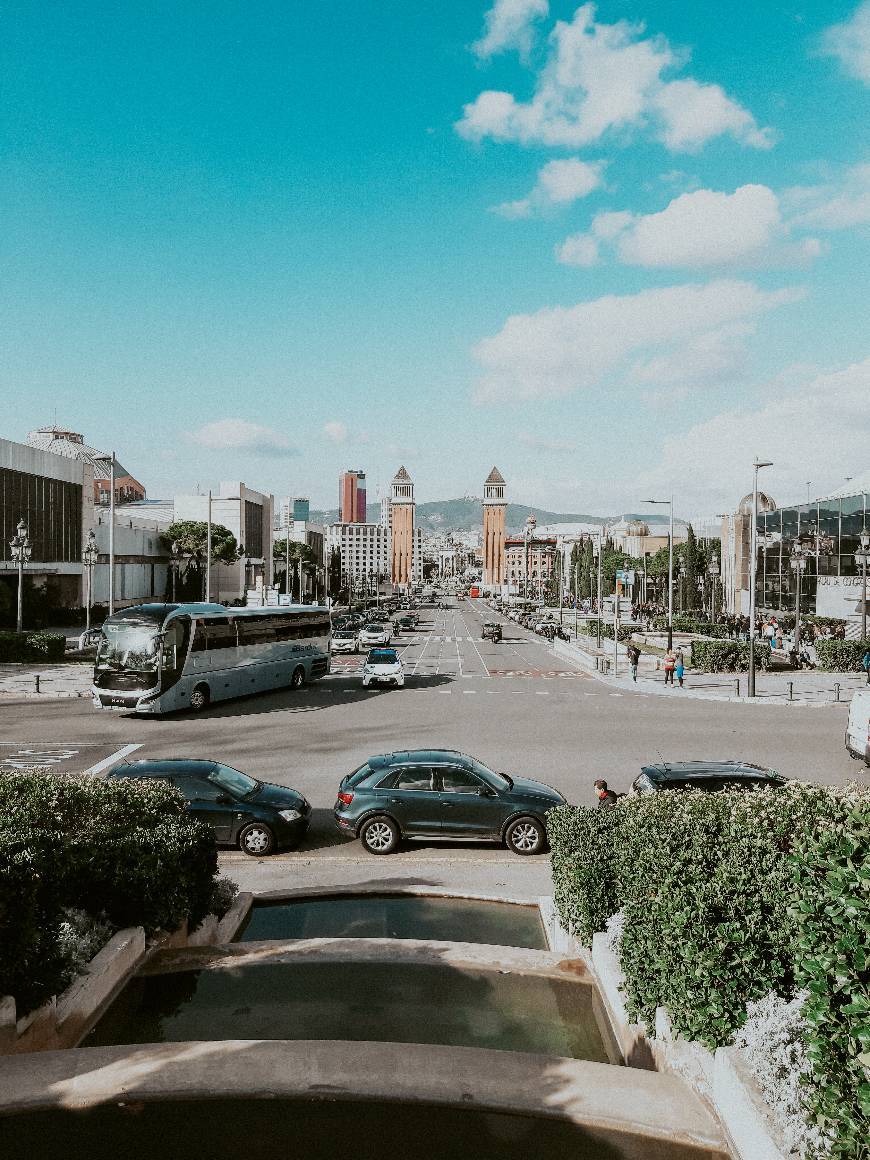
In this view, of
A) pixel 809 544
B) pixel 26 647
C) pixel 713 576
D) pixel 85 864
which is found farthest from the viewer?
pixel 713 576

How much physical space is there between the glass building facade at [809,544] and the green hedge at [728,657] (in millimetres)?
16041

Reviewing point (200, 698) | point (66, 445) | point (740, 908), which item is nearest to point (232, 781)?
point (740, 908)

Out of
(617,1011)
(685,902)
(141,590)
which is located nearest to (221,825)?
(617,1011)

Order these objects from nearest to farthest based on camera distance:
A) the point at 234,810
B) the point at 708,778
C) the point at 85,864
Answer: the point at 85,864 → the point at 234,810 → the point at 708,778

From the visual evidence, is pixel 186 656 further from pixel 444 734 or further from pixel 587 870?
pixel 587 870

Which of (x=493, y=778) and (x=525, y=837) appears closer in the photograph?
(x=525, y=837)

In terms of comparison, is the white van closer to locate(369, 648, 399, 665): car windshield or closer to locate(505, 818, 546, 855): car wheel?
locate(505, 818, 546, 855): car wheel

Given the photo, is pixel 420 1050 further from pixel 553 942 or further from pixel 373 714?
pixel 373 714

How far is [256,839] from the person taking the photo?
12.6 m

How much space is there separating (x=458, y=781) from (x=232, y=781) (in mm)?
3499

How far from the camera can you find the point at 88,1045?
661cm

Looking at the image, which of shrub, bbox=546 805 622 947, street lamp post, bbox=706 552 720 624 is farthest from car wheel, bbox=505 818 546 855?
street lamp post, bbox=706 552 720 624

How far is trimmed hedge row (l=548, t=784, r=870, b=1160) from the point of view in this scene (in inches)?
155

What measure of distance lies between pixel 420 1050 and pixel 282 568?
120347 mm
